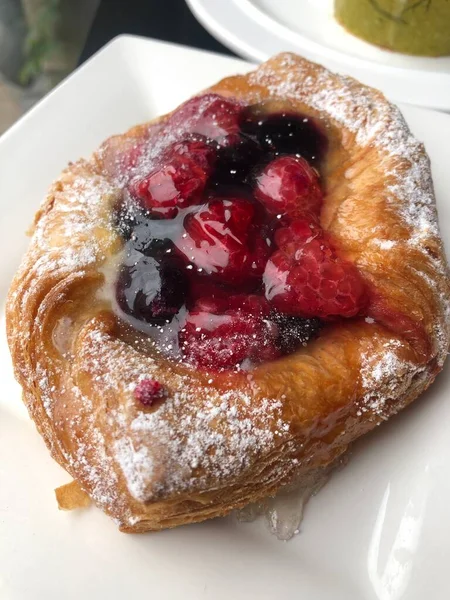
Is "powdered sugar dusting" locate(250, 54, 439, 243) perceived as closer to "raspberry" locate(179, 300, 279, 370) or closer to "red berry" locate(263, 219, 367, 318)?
"red berry" locate(263, 219, 367, 318)

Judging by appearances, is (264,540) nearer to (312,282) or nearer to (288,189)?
(312,282)

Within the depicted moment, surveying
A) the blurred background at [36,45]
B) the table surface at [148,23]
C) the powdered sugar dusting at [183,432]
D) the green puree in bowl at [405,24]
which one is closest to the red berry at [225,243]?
the powdered sugar dusting at [183,432]

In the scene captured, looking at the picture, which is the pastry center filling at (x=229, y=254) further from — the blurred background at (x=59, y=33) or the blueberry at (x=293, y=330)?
the blurred background at (x=59, y=33)

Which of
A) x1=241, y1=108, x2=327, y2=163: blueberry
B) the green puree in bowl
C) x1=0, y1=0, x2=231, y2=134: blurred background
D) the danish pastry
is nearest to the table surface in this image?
x1=0, y1=0, x2=231, y2=134: blurred background

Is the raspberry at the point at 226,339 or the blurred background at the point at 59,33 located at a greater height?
the raspberry at the point at 226,339

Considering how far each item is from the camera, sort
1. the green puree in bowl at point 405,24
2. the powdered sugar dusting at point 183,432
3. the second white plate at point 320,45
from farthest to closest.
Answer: the green puree in bowl at point 405,24 < the second white plate at point 320,45 < the powdered sugar dusting at point 183,432

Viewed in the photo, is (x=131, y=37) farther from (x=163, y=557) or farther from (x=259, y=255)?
(x=163, y=557)
